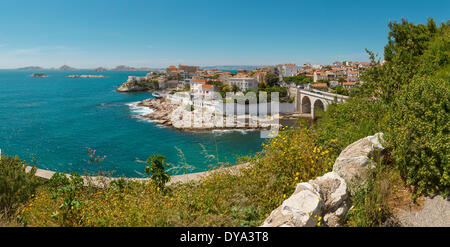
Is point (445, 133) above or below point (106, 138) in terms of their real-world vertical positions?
above

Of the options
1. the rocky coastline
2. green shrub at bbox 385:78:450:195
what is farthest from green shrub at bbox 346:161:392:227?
the rocky coastline

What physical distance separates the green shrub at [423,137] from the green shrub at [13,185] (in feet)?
18.8

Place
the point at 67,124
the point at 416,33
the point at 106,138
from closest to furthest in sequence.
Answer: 1. the point at 416,33
2. the point at 106,138
3. the point at 67,124

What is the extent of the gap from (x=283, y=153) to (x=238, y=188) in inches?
33.2

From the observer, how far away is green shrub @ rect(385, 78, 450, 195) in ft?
9.00

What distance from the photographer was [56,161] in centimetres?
1870

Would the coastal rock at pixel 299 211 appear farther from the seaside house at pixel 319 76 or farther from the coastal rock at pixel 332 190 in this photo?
the seaside house at pixel 319 76

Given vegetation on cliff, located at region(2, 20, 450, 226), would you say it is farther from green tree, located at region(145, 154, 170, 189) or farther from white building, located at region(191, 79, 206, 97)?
white building, located at region(191, 79, 206, 97)

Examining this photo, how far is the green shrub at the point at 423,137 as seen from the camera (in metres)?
2.74

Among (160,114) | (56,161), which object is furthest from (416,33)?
(160,114)

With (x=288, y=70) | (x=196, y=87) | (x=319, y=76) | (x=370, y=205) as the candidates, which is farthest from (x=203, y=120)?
(x=288, y=70)

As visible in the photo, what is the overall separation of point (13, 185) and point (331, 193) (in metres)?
5.26

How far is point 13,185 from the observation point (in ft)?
14.4
